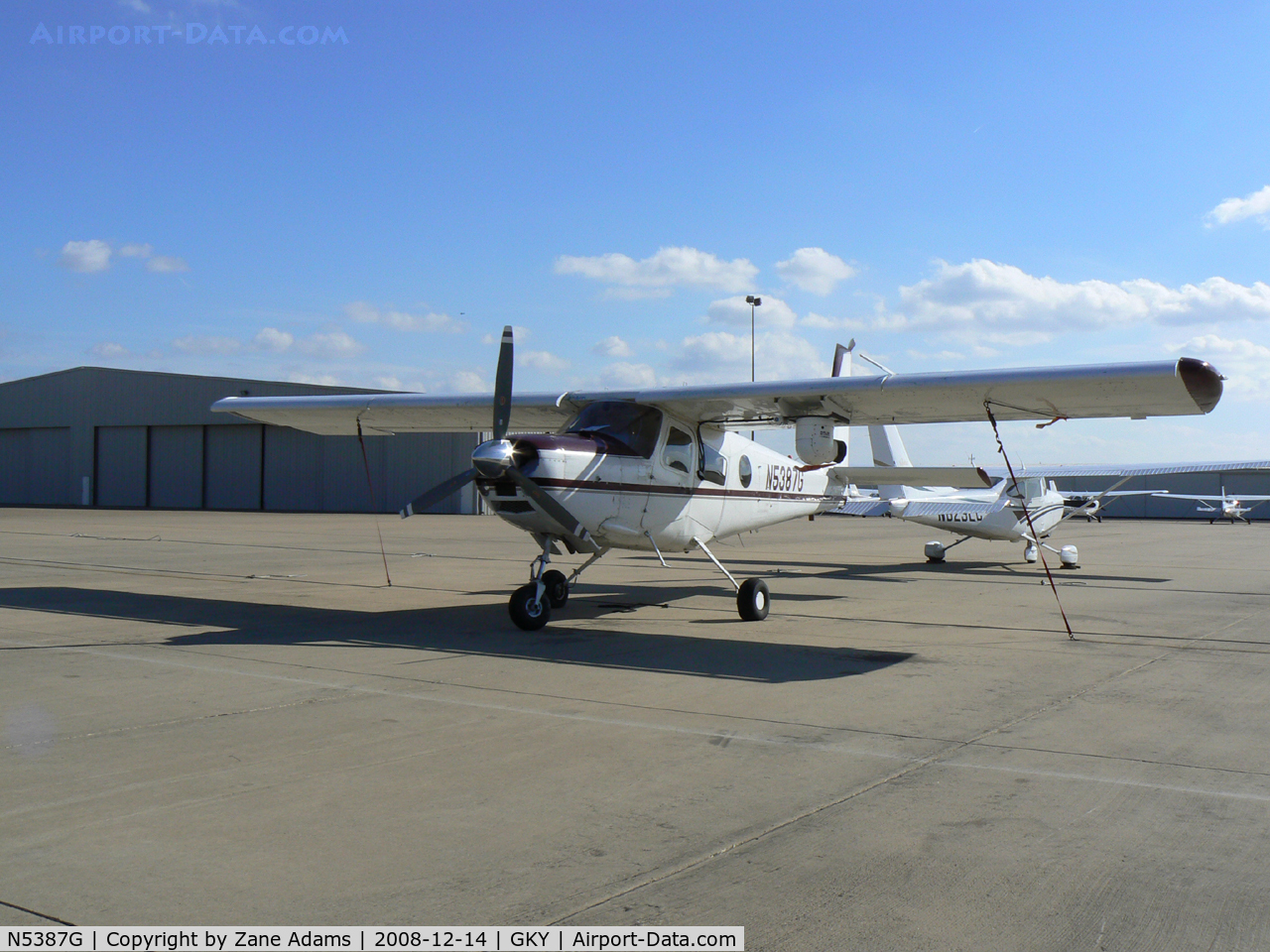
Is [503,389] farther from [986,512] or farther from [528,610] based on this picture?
[986,512]

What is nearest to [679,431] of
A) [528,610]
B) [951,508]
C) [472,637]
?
[528,610]

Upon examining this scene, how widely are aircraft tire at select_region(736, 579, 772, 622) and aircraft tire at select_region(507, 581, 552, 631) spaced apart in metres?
2.66

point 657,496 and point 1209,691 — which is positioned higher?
point 657,496

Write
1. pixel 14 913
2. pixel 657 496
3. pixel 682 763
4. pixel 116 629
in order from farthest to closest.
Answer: pixel 657 496, pixel 116 629, pixel 682 763, pixel 14 913

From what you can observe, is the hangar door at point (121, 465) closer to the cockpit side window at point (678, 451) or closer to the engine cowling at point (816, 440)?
the cockpit side window at point (678, 451)

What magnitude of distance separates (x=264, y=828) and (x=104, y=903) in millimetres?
899

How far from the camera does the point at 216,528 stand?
112 ft

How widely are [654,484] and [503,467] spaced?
2651mm

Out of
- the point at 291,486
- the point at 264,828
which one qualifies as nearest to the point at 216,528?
the point at 291,486

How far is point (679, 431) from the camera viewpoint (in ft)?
41.4

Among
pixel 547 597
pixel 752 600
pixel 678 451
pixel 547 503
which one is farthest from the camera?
pixel 678 451

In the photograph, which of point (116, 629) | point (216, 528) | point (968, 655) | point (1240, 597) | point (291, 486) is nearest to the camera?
point (968, 655)

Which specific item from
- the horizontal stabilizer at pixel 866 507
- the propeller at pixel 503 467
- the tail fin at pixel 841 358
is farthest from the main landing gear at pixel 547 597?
the horizontal stabilizer at pixel 866 507

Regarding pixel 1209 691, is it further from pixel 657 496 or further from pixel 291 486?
pixel 291 486
